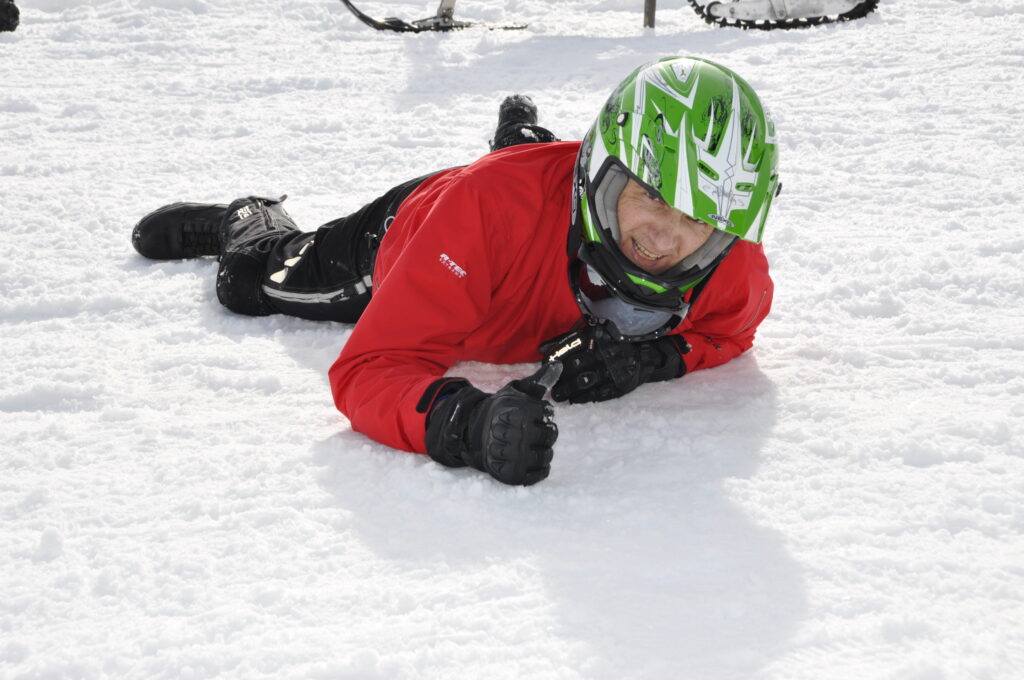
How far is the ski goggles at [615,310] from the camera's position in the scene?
2830 mm

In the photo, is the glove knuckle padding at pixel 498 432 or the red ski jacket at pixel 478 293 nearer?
the glove knuckle padding at pixel 498 432

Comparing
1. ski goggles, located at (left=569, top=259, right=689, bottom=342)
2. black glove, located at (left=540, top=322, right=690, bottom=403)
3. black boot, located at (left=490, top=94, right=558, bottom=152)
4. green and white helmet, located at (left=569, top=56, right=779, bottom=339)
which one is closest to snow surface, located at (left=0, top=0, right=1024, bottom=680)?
black glove, located at (left=540, top=322, right=690, bottom=403)

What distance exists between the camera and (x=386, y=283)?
8.73 feet

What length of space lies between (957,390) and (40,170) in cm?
403

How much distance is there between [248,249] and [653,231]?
1.69 meters

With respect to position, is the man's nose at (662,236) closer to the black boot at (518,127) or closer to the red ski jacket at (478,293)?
the red ski jacket at (478,293)

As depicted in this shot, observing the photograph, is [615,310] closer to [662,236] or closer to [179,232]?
[662,236]

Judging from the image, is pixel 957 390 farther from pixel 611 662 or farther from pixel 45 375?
pixel 45 375

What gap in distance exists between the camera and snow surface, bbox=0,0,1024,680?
77.4 inches

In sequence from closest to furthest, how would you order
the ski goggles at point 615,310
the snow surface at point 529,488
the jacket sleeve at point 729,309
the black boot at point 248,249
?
the snow surface at point 529,488
the ski goggles at point 615,310
the jacket sleeve at point 729,309
the black boot at point 248,249

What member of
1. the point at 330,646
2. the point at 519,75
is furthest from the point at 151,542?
the point at 519,75

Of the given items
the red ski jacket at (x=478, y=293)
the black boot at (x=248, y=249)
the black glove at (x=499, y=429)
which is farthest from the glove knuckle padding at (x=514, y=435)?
the black boot at (x=248, y=249)

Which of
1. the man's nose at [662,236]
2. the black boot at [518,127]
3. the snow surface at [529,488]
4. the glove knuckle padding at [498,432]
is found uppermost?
the man's nose at [662,236]

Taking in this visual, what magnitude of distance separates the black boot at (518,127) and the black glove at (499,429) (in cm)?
189
